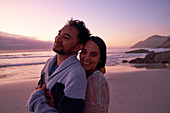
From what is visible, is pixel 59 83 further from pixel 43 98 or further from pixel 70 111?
pixel 70 111

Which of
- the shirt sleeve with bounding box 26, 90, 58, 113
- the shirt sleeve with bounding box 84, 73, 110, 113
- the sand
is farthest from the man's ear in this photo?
the sand

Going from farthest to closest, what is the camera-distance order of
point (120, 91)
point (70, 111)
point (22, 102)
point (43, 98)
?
point (120, 91) → point (22, 102) → point (43, 98) → point (70, 111)

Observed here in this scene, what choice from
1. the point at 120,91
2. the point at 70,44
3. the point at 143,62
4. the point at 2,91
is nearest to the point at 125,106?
the point at 120,91

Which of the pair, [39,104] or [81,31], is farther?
[81,31]

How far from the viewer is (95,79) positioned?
1.75 meters

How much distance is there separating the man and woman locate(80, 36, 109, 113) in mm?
170

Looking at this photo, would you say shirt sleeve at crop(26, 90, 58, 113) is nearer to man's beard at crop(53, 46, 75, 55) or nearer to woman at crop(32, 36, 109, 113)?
woman at crop(32, 36, 109, 113)

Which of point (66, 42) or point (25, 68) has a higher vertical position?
point (66, 42)

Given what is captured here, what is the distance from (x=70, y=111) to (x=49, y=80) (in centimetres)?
63

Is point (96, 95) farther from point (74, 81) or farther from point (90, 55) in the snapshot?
point (90, 55)

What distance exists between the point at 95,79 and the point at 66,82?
44cm

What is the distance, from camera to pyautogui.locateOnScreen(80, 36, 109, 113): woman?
5.28 feet

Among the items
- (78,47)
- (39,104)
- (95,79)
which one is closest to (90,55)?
(78,47)

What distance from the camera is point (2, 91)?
6.79 meters
